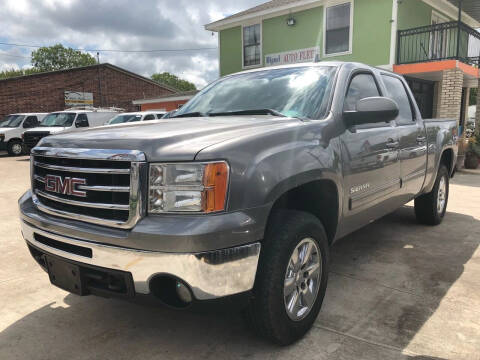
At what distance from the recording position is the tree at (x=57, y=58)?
61.9 metres

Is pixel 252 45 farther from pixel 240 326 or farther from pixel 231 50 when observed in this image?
pixel 240 326

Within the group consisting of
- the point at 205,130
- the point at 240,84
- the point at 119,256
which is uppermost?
the point at 240,84

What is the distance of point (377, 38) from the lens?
13102 millimetres

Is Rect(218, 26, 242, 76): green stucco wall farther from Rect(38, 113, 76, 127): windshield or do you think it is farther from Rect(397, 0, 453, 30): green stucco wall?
Rect(38, 113, 76, 127): windshield

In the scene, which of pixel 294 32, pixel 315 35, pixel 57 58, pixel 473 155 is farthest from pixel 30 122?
pixel 57 58

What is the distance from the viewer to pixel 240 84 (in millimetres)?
3607

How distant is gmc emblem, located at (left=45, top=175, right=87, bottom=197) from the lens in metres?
2.23

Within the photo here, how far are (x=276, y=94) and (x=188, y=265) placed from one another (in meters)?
1.73

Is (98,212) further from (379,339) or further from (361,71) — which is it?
(361,71)

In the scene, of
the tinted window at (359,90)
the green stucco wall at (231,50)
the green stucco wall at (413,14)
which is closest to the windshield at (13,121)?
the green stucco wall at (231,50)

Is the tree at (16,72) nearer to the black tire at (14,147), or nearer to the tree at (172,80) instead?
the tree at (172,80)

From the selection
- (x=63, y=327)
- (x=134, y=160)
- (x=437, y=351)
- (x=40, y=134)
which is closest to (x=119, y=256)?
(x=134, y=160)

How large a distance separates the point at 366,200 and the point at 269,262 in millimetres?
1357

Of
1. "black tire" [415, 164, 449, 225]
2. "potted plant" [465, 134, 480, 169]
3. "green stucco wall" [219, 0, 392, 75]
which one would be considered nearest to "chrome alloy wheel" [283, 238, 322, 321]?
"black tire" [415, 164, 449, 225]
